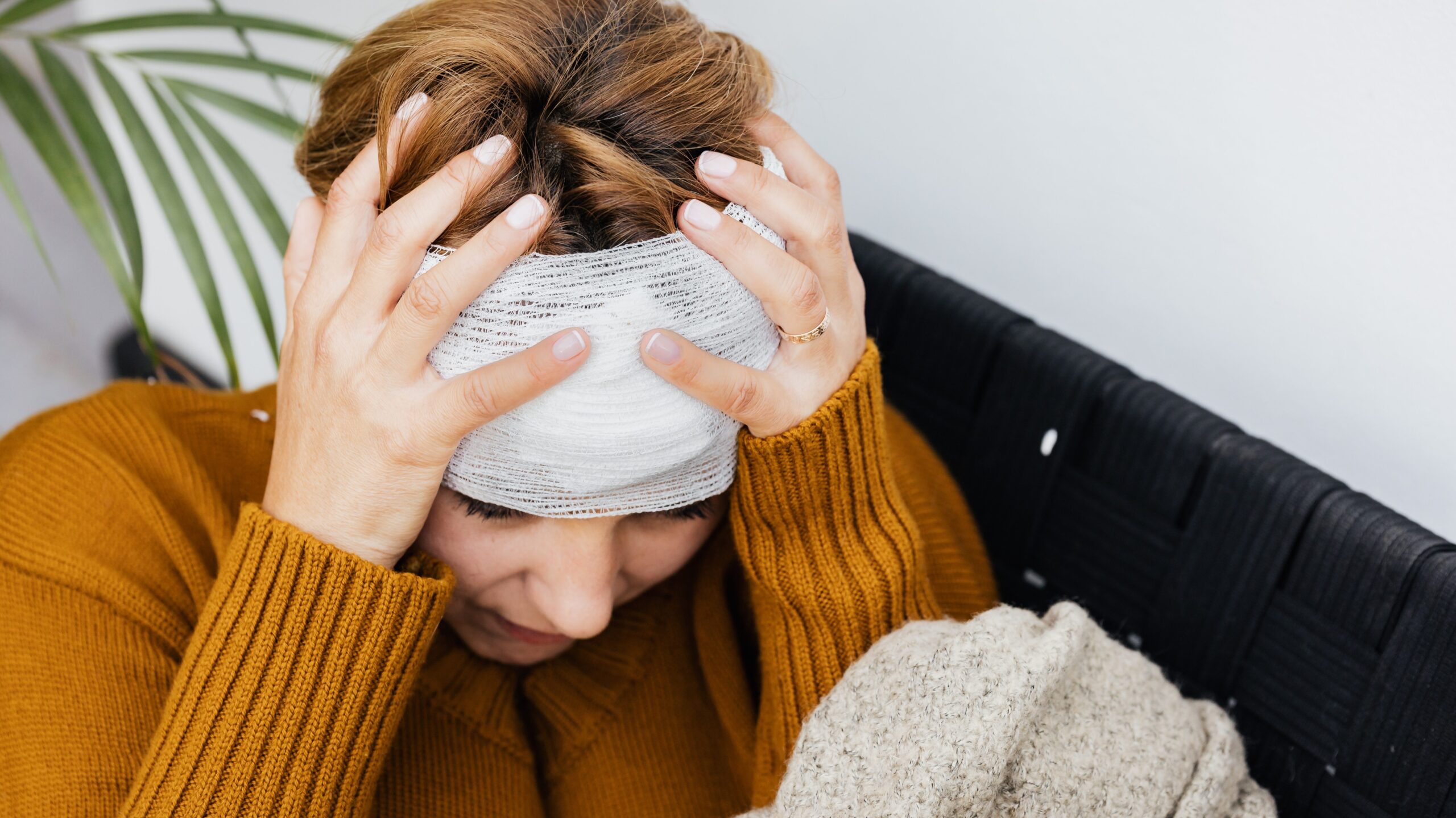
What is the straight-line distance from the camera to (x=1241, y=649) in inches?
32.1

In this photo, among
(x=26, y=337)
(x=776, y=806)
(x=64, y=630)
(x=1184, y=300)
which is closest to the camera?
(x=776, y=806)

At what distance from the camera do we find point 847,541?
839 millimetres

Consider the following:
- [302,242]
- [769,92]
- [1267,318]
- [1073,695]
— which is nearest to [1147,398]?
[1267,318]

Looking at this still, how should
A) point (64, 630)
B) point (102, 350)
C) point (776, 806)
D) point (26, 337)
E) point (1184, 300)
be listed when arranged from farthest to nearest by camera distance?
point (102, 350) < point (26, 337) < point (1184, 300) < point (64, 630) < point (776, 806)

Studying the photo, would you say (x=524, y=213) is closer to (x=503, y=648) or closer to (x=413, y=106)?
(x=413, y=106)

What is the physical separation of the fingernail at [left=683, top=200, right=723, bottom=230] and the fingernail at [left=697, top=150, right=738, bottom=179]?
4 cm

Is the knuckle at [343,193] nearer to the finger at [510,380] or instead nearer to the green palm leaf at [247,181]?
the finger at [510,380]

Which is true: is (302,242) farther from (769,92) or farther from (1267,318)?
(1267,318)

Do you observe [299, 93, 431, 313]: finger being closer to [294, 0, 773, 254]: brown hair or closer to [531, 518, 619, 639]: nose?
[294, 0, 773, 254]: brown hair

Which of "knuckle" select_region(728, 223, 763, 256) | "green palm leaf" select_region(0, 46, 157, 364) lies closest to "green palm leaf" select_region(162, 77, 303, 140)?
"green palm leaf" select_region(0, 46, 157, 364)

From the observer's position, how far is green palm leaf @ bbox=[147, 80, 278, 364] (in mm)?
1020

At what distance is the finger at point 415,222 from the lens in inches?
24.9

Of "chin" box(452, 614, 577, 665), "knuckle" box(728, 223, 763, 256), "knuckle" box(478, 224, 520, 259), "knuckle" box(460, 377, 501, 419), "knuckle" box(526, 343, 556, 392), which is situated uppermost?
"knuckle" box(728, 223, 763, 256)

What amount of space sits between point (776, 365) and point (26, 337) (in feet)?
5.08
